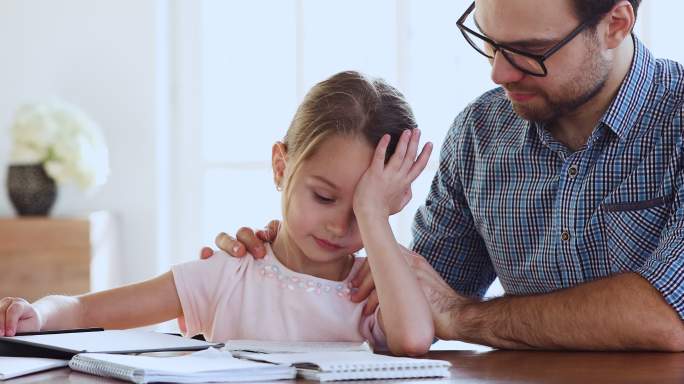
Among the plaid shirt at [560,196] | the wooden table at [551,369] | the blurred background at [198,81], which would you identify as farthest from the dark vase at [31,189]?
the wooden table at [551,369]

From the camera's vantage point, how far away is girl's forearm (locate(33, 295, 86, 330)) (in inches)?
59.7

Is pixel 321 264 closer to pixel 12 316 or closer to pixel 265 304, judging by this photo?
pixel 265 304

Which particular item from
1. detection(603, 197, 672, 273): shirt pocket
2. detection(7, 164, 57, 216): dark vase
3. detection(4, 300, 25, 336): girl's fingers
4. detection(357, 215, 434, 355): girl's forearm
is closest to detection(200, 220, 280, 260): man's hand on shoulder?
detection(357, 215, 434, 355): girl's forearm

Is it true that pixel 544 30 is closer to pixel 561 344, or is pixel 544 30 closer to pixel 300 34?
pixel 561 344

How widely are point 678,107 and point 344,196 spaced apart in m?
0.63

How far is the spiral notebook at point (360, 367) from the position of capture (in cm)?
115

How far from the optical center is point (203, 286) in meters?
1.67

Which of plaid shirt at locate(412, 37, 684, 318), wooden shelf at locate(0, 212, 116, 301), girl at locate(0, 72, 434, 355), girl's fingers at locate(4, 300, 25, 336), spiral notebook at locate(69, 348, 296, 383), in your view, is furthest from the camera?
wooden shelf at locate(0, 212, 116, 301)

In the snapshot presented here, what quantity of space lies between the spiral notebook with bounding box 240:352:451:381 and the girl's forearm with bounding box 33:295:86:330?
1.51 ft

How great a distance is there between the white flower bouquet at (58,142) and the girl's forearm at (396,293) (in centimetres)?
235

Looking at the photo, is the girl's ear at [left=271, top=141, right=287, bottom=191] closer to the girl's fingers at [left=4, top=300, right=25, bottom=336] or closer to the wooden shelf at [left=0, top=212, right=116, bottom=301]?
the girl's fingers at [left=4, top=300, right=25, bottom=336]

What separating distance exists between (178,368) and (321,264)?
584 mm

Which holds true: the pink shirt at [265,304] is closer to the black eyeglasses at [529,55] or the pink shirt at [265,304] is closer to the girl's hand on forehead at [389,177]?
the girl's hand on forehead at [389,177]

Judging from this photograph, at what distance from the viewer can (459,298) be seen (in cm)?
166
